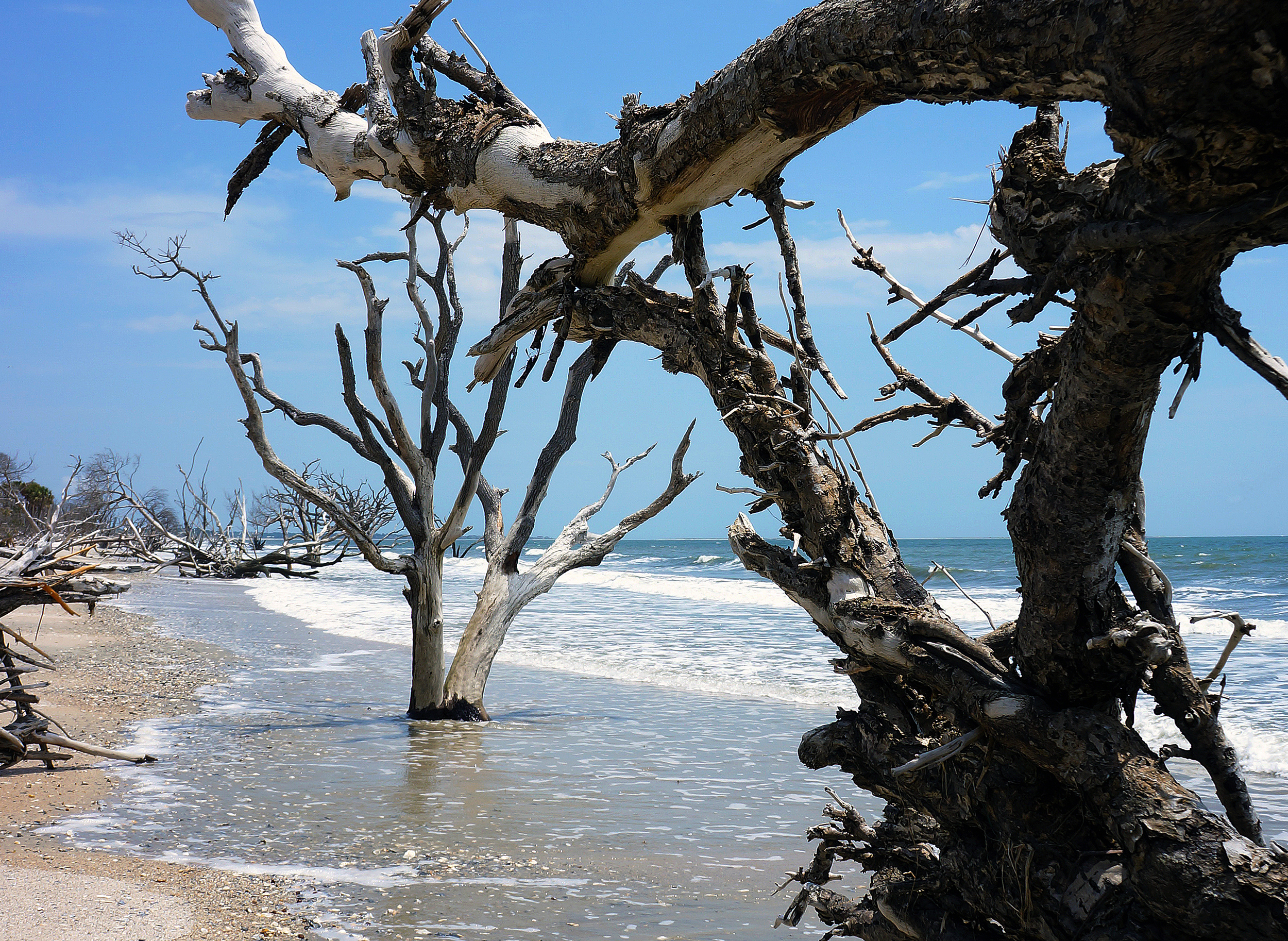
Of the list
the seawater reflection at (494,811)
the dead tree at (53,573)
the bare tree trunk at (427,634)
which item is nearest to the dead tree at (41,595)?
the dead tree at (53,573)

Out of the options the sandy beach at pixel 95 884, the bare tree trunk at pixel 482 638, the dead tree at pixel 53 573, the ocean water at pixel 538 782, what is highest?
the dead tree at pixel 53 573

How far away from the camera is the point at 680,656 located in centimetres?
1187

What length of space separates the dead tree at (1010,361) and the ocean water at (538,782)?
1784 millimetres

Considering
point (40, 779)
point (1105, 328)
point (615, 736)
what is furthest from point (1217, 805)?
point (40, 779)

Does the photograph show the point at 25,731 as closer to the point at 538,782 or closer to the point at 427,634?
the point at 427,634

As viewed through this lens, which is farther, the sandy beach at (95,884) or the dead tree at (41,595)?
the dead tree at (41,595)

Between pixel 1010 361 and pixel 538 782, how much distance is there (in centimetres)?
434

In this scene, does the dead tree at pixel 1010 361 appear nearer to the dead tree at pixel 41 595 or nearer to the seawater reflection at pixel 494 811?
the seawater reflection at pixel 494 811

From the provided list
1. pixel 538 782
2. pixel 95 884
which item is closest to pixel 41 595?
pixel 95 884

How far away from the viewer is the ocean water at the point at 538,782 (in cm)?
369

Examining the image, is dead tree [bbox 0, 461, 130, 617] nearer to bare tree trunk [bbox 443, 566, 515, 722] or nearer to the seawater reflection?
the seawater reflection

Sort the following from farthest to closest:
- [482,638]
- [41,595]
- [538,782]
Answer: [482,638]
[538,782]
[41,595]

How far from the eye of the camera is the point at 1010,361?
7.03 ft

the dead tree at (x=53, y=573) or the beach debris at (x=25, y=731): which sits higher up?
the dead tree at (x=53, y=573)
